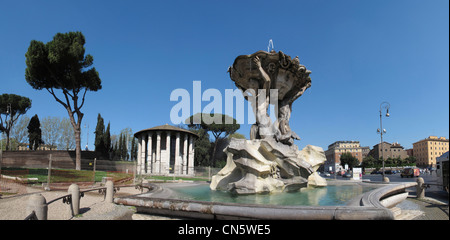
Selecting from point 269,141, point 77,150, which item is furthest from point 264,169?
point 77,150

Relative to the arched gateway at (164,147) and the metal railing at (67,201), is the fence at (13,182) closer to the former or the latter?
the metal railing at (67,201)

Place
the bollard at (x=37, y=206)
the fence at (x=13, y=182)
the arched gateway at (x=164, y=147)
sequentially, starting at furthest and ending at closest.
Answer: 1. the arched gateway at (x=164, y=147)
2. the fence at (x=13, y=182)
3. the bollard at (x=37, y=206)

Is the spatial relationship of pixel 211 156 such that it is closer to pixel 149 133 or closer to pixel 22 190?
pixel 149 133

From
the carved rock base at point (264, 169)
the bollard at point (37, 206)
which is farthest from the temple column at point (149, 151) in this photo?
the bollard at point (37, 206)

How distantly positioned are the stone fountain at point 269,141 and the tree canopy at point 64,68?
23319 millimetres

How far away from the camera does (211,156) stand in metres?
53.2

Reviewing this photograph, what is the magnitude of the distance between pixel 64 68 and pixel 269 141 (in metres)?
29.1

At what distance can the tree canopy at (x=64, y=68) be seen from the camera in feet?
89.1

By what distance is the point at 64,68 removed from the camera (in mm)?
28969

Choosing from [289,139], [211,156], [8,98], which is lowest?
[211,156]

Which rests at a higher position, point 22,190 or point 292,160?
point 292,160
